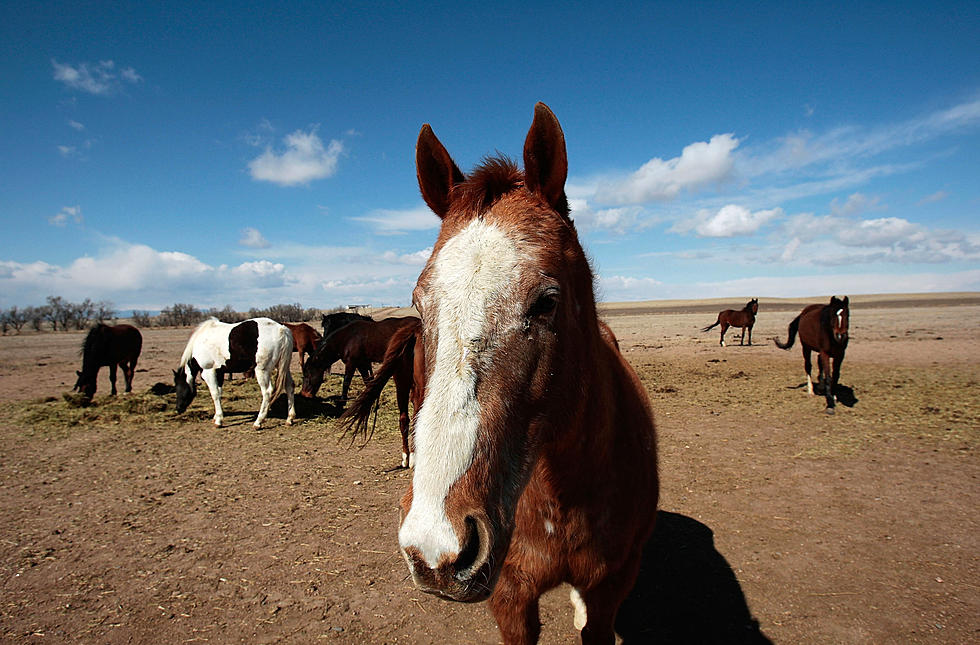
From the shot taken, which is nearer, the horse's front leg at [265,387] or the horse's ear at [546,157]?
the horse's ear at [546,157]

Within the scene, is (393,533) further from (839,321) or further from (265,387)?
(839,321)

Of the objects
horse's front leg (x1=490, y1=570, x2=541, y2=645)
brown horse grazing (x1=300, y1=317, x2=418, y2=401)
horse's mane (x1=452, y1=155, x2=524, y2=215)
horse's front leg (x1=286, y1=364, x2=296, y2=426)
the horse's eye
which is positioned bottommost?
horse's front leg (x1=286, y1=364, x2=296, y2=426)

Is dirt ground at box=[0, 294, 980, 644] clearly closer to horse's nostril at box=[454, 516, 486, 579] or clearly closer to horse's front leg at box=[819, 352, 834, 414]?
horse's front leg at box=[819, 352, 834, 414]

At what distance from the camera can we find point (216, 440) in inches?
333

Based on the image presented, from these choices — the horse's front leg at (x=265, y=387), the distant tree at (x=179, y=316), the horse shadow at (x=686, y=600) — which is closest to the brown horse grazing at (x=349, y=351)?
the horse's front leg at (x=265, y=387)

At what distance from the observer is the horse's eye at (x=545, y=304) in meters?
1.54

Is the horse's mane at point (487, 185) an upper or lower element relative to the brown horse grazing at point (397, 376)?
upper

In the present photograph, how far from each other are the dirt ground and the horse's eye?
305 centimetres

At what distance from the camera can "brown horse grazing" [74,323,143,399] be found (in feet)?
38.3

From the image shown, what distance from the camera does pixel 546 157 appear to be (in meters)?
1.89

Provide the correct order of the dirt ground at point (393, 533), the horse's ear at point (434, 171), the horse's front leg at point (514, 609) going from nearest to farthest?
the horse's ear at point (434, 171) → the horse's front leg at point (514, 609) → the dirt ground at point (393, 533)

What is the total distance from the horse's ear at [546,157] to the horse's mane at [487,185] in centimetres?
7

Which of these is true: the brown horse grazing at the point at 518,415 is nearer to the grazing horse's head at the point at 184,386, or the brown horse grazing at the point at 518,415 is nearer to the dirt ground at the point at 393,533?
the dirt ground at the point at 393,533

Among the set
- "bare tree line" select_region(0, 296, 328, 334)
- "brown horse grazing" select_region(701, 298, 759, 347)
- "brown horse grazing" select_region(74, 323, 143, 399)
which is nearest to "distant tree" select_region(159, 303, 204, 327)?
"bare tree line" select_region(0, 296, 328, 334)
